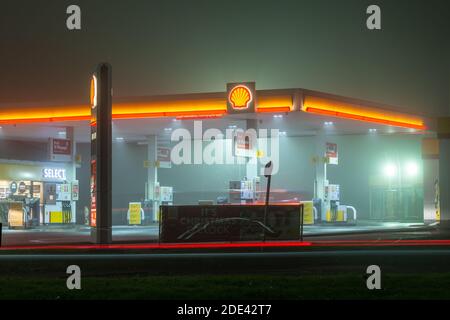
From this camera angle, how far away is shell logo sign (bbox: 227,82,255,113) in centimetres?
2906

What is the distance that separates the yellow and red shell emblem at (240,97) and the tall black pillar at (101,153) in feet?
22.4

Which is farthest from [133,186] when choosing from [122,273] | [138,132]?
[122,273]

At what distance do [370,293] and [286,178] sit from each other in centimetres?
3191

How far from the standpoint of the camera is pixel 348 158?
44000 millimetres

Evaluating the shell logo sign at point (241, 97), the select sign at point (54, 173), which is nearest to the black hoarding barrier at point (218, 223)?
the shell logo sign at point (241, 97)

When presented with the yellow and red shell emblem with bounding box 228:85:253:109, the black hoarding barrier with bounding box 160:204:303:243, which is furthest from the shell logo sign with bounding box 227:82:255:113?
the black hoarding barrier with bounding box 160:204:303:243

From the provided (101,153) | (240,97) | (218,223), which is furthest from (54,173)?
(218,223)

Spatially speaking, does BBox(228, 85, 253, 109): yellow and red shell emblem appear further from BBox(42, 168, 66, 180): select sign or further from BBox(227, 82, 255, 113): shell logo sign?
BBox(42, 168, 66, 180): select sign

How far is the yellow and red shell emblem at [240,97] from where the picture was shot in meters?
29.1

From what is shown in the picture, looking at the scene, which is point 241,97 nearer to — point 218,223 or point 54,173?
point 218,223

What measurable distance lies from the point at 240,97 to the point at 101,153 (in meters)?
7.62

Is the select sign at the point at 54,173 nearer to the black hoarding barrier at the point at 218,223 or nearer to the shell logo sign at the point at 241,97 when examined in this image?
the shell logo sign at the point at 241,97

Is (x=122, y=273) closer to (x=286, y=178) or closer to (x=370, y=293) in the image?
(x=370, y=293)

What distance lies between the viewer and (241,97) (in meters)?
29.4
